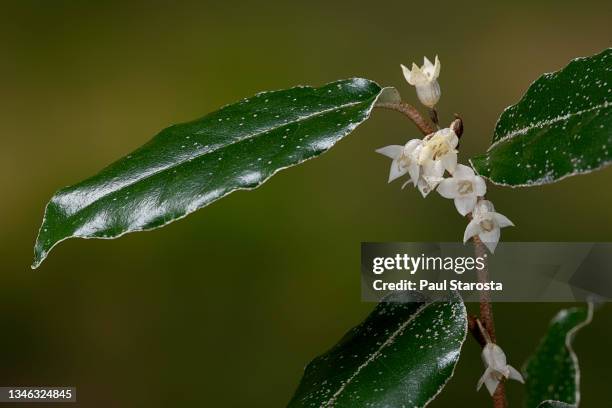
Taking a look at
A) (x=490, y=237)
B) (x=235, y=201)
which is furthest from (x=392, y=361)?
(x=235, y=201)

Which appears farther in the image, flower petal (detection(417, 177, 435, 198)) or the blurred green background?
the blurred green background

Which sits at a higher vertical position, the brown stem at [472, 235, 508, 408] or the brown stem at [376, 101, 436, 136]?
the brown stem at [376, 101, 436, 136]

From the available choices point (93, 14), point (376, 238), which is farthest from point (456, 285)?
point (93, 14)

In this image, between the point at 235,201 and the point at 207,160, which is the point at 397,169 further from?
the point at 235,201

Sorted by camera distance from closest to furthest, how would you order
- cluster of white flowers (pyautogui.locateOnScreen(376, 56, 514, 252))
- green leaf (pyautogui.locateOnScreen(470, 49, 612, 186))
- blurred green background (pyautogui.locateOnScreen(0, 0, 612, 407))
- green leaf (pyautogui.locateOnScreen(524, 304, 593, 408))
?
green leaf (pyautogui.locateOnScreen(470, 49, 612, 186))
cluster of white flowers (pyautogui.locateOnScreen(376, 56, 514, 252))
green leaf (pyautogui.locateOnScreen(524, 304, 593, 408))
blurred green background (pyautogui.locateOnScreen(0, 0, 612, 407))

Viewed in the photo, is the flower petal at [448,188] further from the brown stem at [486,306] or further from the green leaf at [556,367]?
the green leaf at [556,367]

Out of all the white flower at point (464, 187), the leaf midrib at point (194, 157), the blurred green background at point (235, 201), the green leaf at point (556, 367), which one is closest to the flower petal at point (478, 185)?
the white flower at point (464, 187)

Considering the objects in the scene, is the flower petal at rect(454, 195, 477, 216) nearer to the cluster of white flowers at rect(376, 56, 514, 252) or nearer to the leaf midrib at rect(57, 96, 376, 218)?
the cluster of white flowers at rect(376, 56, 514, 252)

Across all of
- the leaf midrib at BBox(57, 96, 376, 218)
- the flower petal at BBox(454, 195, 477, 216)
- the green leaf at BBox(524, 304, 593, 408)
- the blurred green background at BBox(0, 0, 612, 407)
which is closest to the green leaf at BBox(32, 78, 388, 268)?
the leaf midrib at BBox(57, 96, 376, 218)

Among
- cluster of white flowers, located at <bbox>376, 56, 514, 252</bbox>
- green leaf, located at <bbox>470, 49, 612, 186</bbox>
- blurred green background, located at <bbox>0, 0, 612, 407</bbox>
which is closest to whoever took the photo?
green leaf, located at <bbox>470, 49, 612, 186</bbox>
